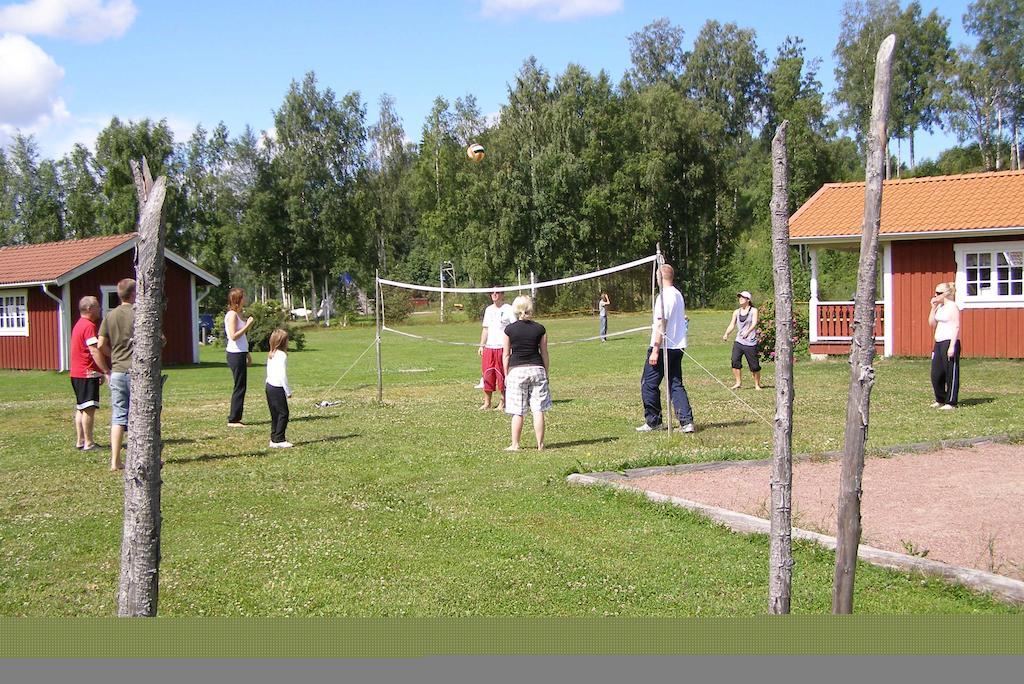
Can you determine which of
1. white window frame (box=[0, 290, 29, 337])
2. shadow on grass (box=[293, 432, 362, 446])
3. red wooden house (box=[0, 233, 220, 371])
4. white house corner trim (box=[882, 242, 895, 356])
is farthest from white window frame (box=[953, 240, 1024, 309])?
white window frame (box=[0, 290, 29, 337])

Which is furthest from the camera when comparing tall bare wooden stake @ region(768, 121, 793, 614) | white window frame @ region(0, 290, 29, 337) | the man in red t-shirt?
white window frame @ region(0, 290, 29, 337)

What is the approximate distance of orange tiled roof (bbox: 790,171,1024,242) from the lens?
21.6 meters

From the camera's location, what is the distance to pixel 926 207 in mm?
23094

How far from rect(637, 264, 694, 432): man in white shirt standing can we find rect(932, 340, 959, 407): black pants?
404 cm

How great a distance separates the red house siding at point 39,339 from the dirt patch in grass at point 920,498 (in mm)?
23954

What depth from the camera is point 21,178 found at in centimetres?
6719

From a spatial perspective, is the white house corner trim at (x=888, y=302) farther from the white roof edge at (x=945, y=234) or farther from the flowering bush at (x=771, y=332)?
the flowering bush at (x=771, y=332)

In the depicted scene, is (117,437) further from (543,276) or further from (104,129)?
(104,129)

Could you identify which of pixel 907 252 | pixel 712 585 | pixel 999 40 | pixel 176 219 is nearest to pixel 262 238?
pixel 176 219

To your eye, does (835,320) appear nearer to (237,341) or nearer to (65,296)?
(237,341)

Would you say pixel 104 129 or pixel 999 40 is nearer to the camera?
pixel 999 40

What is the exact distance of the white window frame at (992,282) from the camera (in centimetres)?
2092

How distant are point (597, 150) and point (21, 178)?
128 feet

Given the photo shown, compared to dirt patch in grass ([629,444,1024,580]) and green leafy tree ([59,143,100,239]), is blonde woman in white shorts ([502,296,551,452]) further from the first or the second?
green leafy tree ([59,143,100,239])
